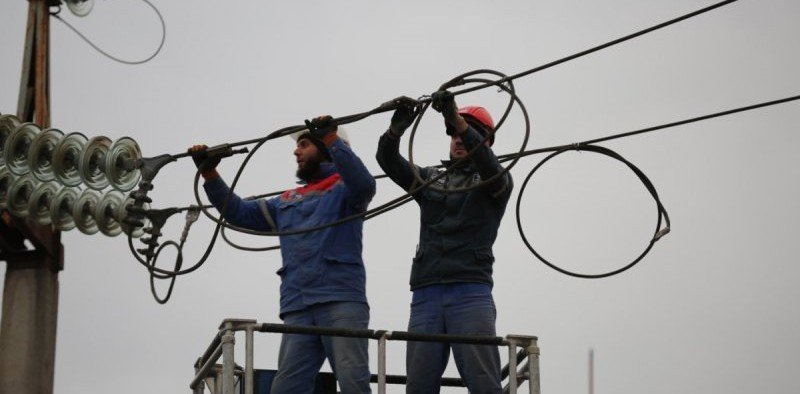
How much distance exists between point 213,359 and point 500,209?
2114mm

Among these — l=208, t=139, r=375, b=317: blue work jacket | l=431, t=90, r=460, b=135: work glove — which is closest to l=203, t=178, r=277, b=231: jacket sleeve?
l=208, t=139, r=375, b=317: blue work jacket

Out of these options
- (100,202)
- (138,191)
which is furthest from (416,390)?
(100,202)

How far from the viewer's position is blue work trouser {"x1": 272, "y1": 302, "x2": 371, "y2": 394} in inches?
425

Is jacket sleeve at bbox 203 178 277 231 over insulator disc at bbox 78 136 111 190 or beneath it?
beneath

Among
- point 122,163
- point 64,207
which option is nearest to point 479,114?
point 122,163

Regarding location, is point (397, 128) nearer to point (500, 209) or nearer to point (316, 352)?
point (500, 209)

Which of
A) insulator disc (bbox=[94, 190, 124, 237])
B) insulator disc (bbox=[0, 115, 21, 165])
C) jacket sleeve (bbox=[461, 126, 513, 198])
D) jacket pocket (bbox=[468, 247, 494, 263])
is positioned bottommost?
jacket pocket (bbox=[468, 247, 494, 263])

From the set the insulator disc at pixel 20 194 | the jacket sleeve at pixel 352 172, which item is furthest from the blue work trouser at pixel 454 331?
the insulator disc at pixel 20 194

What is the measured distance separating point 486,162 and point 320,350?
1641 mm

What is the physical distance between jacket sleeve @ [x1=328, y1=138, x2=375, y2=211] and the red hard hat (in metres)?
0.80

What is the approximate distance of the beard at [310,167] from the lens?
11727mm

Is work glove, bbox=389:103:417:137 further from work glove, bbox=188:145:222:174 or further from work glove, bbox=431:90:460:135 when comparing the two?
work glove, bbox=188:145:222:174

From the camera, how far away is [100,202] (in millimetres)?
18203

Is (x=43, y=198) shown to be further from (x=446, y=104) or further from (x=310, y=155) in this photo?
(x=446, y=104)
